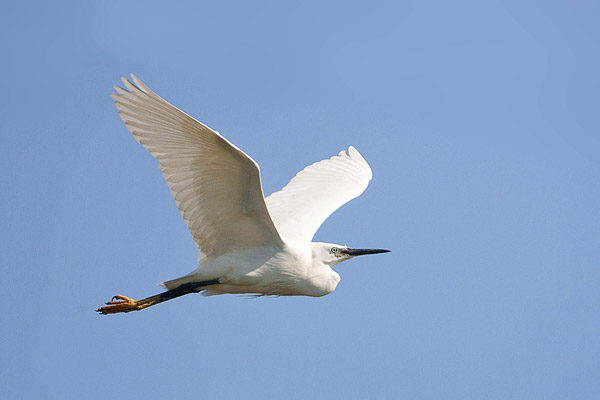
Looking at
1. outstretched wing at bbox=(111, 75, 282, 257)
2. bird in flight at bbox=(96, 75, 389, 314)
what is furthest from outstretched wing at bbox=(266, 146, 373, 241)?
outstretched wing at bbox=(111, 75, 282, 257)

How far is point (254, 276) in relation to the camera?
27.9 ft

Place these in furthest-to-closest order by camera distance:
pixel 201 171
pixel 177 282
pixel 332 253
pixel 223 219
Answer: pixel 332 253
pixel 177 282
pixel 223 219
pixel 201 171

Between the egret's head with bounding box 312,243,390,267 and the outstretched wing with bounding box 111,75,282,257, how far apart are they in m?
0.80

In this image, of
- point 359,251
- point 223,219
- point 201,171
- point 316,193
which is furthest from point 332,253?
point 201,171

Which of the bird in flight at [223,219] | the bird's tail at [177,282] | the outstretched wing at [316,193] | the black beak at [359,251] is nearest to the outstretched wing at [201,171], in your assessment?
the bird in flight at [223,219]

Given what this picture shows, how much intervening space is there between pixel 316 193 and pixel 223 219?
9.56ft

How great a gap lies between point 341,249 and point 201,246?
181 centimetres

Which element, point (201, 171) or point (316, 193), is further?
point (316, 193)

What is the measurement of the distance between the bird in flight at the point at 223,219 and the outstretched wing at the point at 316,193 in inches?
1.1

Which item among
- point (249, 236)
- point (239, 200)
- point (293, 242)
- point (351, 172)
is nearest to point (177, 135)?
point (239, 200)

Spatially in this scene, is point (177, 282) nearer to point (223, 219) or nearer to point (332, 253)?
point (223, 219)

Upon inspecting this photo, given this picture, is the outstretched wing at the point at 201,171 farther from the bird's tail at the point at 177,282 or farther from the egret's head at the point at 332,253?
the egret's head at the point at 332,253

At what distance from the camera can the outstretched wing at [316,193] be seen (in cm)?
1007

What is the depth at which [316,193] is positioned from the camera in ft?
36.0
